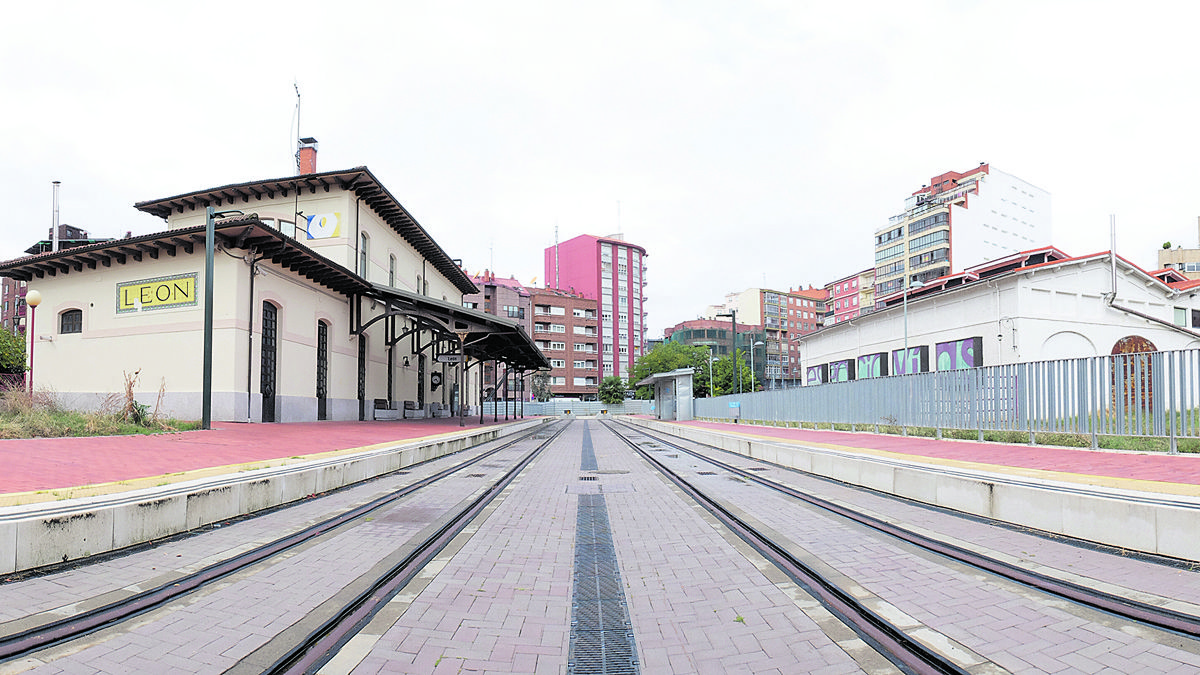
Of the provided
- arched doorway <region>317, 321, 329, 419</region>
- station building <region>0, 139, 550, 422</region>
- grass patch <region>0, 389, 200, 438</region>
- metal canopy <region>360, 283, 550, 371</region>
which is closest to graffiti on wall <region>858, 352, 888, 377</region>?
metal canopy <region>360, 283, 550, 371</region>

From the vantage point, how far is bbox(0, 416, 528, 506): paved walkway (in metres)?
6.80

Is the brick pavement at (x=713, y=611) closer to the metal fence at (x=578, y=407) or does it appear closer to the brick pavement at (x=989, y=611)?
the brick pavement at (x=989, y=611)

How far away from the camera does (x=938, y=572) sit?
496 cm

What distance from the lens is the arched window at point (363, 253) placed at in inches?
1211

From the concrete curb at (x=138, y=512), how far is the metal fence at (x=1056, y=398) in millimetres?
12622

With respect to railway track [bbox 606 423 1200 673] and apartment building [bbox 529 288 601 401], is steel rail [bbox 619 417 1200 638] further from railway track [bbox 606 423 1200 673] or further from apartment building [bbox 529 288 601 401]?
apartment building [bbox 529 288 601 401]

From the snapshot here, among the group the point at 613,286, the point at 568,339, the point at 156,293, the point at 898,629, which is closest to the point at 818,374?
the point at 156,293

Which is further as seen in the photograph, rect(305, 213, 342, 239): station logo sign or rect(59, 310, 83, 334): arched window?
rect(305, 213, 342, 239): station logo sign

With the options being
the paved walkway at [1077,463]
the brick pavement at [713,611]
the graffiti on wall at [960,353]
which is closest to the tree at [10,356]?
the brick pavement at [713,611]

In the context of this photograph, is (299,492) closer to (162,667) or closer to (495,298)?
(162,667)

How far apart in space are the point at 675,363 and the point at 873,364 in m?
51.9

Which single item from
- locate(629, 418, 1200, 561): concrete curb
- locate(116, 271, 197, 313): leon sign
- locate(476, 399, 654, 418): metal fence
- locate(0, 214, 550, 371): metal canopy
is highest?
locate(0, 214, 550, 371): metal canopy

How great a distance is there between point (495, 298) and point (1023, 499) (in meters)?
89.3

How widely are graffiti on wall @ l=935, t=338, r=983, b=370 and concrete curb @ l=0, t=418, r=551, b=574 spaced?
2984cm
